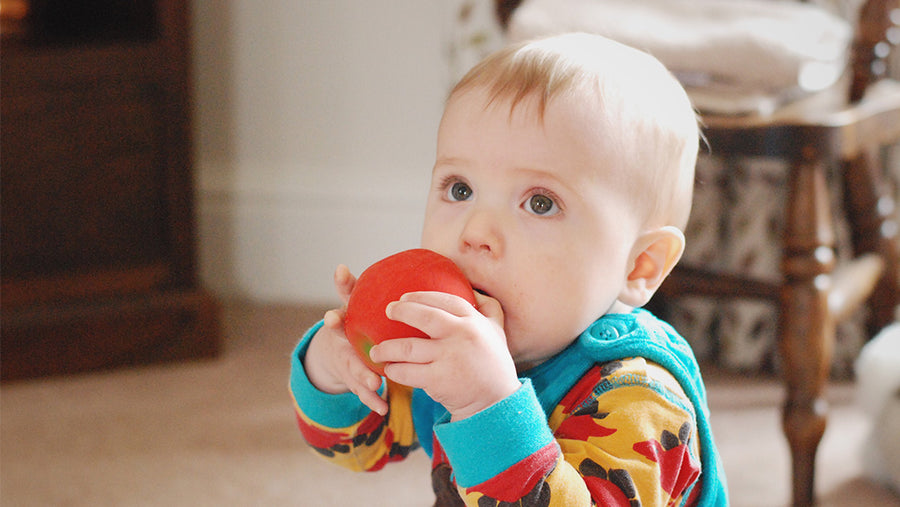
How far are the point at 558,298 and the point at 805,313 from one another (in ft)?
2.34

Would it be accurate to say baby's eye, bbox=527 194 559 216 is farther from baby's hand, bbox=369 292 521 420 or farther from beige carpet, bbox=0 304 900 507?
beige carpet, bbox=0 304 900 507

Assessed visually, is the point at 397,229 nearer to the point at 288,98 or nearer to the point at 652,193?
the point at 288,98

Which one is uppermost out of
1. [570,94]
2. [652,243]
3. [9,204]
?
[570,94]

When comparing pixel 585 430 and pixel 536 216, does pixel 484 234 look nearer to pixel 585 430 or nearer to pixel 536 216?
pixel 536 216

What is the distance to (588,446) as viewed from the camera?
1.93 ft

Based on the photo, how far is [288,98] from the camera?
6.53 ft

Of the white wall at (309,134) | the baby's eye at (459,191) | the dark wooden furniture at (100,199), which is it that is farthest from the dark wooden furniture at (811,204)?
the dark wooden furniture at (100,199)

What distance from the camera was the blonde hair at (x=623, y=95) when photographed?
62cm

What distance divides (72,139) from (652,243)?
4.17ft

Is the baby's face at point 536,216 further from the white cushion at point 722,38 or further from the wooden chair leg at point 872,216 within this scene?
the wooden chair leg at point 872,216

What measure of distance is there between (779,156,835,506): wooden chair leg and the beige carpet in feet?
0.43

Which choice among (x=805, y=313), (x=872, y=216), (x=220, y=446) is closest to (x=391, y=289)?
(x=805, y=313)

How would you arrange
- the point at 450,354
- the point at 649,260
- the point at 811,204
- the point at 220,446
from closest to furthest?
the point at 450,354, the point at 649,260, the point at 811,204, the point at 220,446

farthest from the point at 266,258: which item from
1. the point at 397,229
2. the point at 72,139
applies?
the point at 72,139
